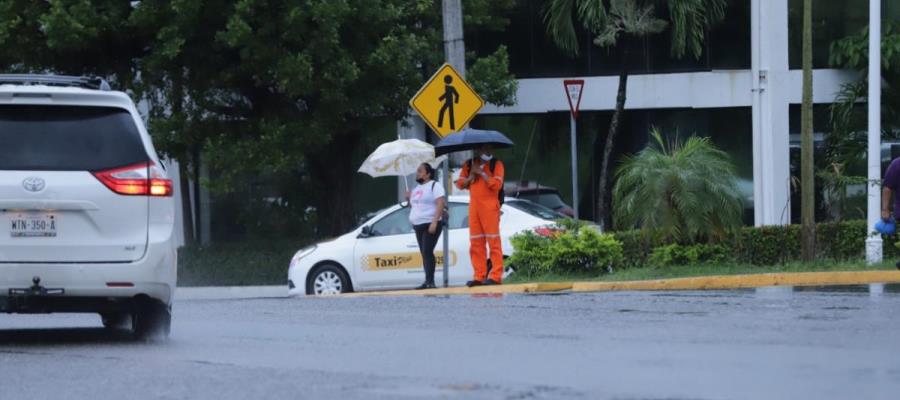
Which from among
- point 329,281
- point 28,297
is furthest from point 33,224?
point 329,281

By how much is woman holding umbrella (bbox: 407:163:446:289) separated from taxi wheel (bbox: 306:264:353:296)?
2.19 m

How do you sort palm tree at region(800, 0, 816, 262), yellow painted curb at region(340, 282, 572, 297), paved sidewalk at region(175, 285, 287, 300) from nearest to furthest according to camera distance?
yellow painted curb at region(340, 282, 572, 297)
palm tree at region(800, 0, 816, 262)
paved sidewalk at region(175, 285, 287, 300)

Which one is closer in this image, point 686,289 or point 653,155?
point 686,289

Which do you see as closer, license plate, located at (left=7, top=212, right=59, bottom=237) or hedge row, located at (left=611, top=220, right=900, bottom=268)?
license plate, located at (left=7, top=212, right=59, bottom=237)

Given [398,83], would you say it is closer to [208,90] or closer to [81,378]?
[208,90]

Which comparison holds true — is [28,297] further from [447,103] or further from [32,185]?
[447,103]

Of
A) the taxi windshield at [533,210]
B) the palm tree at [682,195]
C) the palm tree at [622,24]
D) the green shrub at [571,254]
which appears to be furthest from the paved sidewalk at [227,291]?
the palm tree at [682,195]

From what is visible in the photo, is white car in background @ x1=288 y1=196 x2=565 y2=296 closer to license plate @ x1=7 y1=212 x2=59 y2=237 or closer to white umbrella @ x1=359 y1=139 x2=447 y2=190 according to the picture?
white umbrella @ x1=359 y1=139 x2=447 y2=190

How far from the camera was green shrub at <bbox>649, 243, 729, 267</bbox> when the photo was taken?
1811 cm

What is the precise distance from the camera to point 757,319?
11.6m

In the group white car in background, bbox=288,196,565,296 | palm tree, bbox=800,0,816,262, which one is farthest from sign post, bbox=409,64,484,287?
palm tree, bbox=800,0,816,262

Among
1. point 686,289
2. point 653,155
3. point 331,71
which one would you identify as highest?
point 331,71

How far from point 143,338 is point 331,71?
14.2 meters

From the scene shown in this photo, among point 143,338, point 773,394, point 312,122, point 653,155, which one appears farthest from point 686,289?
point 312,122
